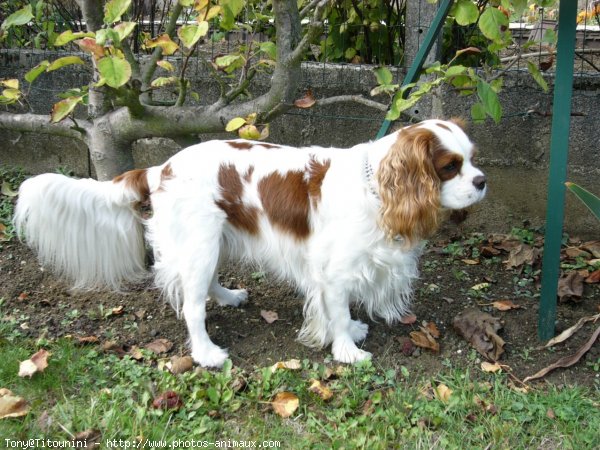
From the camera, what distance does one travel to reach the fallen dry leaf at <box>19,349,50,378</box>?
2.96 meters

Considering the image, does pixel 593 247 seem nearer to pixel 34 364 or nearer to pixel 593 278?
pixel 593 278

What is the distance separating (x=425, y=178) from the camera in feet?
9.54

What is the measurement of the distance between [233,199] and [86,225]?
75cm

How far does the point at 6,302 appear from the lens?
3740 millimetres

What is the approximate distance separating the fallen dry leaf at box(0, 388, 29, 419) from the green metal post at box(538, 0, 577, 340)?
232 cm

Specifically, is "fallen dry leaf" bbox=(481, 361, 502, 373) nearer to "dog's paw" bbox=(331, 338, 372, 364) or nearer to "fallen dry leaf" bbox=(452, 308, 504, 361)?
"fallen dry leaf" bbox=(452, 308, 504, 361)

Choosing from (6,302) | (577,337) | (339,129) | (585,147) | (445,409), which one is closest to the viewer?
(445,409)

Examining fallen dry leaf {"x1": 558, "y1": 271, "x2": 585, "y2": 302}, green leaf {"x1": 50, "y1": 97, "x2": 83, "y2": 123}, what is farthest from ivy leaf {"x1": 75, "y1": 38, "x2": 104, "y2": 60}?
fallen dry leaf {"x1": 558, "y1": 271, "x2": 585, "y2": 302}

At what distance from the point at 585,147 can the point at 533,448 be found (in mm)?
2467

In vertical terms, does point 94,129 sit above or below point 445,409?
above

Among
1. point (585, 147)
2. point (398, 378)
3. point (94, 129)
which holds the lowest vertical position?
point (398, 378)

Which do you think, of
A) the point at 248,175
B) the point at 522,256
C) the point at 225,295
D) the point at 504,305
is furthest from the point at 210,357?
the point at 522,256

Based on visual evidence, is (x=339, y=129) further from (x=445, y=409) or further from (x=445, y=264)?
(x=445, y=409)

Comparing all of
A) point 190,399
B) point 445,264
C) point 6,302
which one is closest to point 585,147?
point 445,264
